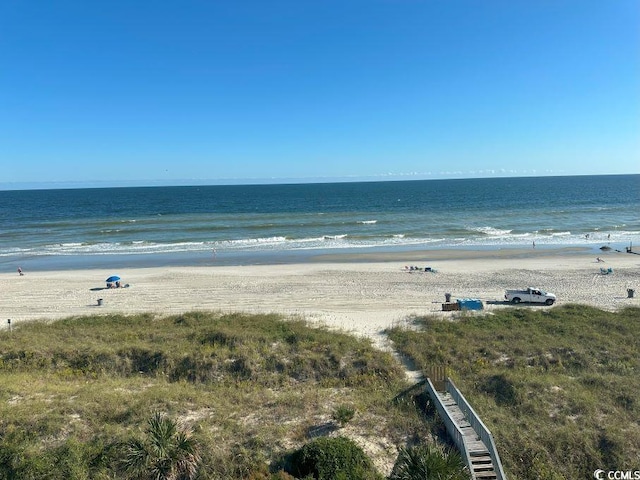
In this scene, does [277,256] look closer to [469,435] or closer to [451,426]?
[451,426]

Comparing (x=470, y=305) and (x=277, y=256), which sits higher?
(x=277, y=256)

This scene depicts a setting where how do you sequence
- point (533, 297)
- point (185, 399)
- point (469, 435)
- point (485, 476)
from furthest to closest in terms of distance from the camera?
point (533, 297), point (185, 399), point (469, 435), point (485, 476)

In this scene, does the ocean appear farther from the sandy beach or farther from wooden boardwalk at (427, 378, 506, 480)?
wooden boardwalk at (427, 378, 506, 480)

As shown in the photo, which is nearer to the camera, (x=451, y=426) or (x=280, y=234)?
(x=451, y=426)

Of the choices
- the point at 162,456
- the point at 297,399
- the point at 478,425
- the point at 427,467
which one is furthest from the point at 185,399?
the point at 478,425

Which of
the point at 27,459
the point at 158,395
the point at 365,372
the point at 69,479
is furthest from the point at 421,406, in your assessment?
the point at 27,459

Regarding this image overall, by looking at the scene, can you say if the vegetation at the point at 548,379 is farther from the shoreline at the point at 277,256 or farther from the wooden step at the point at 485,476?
the shoreline at the point at 277,256
